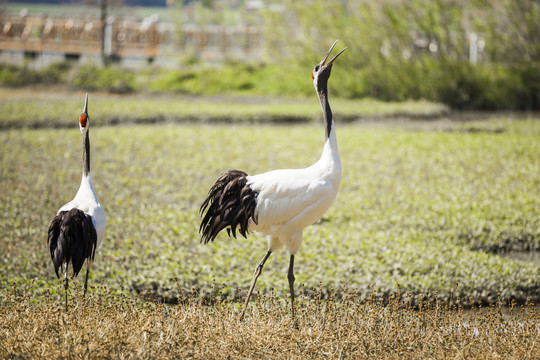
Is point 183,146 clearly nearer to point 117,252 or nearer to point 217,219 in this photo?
point 117,252

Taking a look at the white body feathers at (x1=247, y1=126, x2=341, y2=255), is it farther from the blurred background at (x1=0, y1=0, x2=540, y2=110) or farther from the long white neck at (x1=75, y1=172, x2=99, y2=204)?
the blurred background at (x1=0, y1=0, x2=540, y2=110)

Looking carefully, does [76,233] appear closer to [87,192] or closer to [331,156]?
[87,192]

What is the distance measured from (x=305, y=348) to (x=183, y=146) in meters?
7.66

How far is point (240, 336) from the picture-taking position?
398 cm

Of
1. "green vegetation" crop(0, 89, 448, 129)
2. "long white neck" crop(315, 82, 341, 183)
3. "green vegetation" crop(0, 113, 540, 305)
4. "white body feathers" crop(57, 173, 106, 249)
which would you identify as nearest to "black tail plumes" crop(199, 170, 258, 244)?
"green vegetation" crop(0, 113, 540, 305)

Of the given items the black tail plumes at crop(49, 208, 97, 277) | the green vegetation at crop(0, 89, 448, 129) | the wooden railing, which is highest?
the wooden railing

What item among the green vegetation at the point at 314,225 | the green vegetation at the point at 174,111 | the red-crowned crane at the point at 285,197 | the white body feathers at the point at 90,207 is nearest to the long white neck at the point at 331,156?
the red-crowned crane at the point at 285,197

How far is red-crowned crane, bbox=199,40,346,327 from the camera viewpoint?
14.3ft

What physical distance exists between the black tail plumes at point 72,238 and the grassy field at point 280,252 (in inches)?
10.1

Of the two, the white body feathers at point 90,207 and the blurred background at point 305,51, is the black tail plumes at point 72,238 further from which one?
the blurred background at point 305,51

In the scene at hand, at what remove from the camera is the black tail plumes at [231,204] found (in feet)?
14.7

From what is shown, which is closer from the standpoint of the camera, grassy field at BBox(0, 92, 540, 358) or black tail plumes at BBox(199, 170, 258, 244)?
grassy field at BBox(0, 92, 540, 358)

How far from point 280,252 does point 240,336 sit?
246cm

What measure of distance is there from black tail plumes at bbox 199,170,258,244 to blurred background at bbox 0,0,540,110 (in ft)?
44.2
